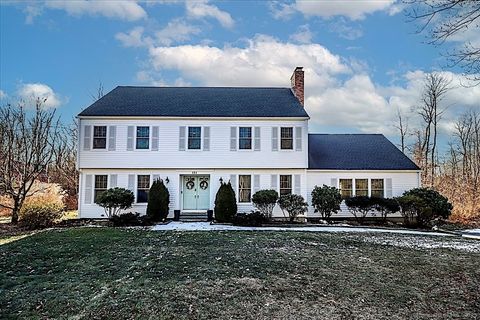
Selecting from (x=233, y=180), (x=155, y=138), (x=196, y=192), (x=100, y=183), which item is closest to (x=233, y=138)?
(x=233, y=180)

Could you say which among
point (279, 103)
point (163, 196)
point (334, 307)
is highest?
point (279, 103)

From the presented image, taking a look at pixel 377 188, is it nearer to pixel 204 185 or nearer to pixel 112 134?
pixel 204 185

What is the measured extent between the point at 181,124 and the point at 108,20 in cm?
607

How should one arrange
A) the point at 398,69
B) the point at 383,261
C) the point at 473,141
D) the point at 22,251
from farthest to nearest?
the point at 473,141 < the point at 398,69 < the point at 22,251 < the point at 383,261

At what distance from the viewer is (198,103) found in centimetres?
2227

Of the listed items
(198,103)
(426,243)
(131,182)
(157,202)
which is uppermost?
(198,103)

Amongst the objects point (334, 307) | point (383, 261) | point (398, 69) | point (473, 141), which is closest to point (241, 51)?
point (398, 69)

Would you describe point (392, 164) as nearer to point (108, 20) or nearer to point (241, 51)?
point (241, 51)

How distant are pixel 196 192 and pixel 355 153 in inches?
371

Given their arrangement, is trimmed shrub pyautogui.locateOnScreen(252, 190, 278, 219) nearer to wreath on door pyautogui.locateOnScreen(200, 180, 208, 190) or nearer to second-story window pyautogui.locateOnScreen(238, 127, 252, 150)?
second-story window pyautogui.locateOnScreen(238, 127, 252, 150)

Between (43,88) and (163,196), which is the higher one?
(43,88)

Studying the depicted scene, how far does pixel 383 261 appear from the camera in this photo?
10.2 meters

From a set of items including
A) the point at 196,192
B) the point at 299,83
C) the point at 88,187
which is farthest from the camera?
the point at 299,83

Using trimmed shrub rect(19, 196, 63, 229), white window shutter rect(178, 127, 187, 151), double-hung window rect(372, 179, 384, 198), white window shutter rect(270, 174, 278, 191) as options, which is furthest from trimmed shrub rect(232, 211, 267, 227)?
trimmed shrub rect(19, 196, 63, 229)
